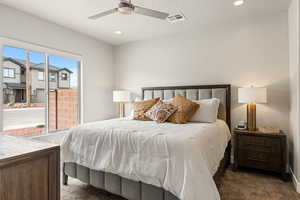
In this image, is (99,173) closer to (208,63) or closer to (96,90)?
(96,90)

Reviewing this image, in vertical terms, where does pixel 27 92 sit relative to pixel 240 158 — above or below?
above

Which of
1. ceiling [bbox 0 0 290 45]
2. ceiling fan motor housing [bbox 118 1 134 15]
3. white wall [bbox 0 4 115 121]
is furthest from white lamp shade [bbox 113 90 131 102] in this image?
ceiling fan motor housing [bbox 118 1 134 15]

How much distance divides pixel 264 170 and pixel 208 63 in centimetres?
215

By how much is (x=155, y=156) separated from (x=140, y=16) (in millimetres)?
2505

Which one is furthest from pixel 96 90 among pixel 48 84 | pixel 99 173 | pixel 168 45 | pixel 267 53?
pixel 267 53

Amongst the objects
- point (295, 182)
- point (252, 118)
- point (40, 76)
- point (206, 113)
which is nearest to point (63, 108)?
point (40, 76)

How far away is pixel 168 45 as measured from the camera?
397 cm

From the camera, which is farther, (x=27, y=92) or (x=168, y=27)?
(x=168, y=27)

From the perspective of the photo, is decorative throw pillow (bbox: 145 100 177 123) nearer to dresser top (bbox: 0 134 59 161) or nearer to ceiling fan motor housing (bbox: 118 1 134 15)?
ceiling fan motor housing (bbox: 118 1 134 15)

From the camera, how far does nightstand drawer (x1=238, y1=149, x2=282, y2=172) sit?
8.34 ft

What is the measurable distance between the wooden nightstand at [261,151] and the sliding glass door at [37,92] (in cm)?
338

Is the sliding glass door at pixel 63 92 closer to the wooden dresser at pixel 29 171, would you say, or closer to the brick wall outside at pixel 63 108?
Answer: the brick wall outside at pixel 63 108

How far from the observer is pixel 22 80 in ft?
9.87

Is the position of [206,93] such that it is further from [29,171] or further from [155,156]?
[29,171]
